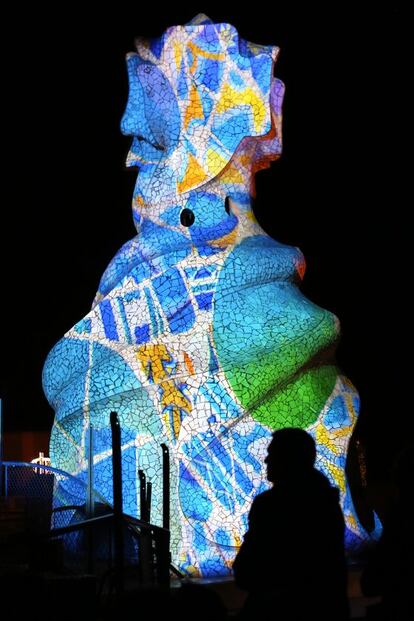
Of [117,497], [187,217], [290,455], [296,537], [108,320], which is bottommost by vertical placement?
[296,537]

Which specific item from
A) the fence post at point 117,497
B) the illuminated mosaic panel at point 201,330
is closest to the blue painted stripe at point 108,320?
the illuminated mosaic panel at point 201,330

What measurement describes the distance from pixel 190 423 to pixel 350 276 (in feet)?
23.4

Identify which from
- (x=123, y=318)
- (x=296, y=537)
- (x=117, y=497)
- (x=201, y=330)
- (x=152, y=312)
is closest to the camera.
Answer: (x=296, y=537)

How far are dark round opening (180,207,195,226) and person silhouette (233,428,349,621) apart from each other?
8695 millimetres

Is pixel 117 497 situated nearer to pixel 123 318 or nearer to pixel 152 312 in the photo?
pixel 152 312

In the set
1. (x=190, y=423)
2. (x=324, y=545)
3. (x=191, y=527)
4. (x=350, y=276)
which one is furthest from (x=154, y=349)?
(x=324, y=545)

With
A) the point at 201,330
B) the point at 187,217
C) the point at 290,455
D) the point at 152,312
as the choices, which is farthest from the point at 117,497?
the point at 187,217

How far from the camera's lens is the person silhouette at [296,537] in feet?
17.6

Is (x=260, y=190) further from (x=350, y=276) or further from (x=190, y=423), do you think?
(x=190, y=423)

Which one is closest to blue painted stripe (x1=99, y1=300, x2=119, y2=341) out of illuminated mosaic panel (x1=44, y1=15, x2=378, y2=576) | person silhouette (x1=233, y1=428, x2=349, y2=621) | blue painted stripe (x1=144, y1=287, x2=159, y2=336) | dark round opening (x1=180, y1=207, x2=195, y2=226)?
illuminated mosaic panel (x1=44, y1=15, x2=378, y2=576)

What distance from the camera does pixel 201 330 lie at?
44.0ft

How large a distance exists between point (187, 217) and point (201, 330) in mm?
1540

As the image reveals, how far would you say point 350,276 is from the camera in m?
19.5

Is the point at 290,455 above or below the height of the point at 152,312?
below
